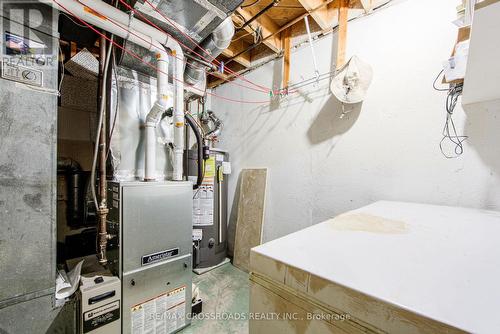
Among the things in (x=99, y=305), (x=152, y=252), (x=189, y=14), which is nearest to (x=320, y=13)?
(x=189, y=14)

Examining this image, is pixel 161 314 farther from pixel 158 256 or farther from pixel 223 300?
pixel 223 300

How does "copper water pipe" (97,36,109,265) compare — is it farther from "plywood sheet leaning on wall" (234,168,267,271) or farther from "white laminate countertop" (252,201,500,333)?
"plywood sheet leaning on wall" (234,168,267,271)

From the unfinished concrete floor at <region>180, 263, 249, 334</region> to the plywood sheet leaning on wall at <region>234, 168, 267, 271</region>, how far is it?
0.21 metres

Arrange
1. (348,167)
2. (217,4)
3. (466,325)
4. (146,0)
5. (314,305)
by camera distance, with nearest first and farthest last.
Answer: (466,325) < (314,305) < (146,0) < (217,4) < (348,167)

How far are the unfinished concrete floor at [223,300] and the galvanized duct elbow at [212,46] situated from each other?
2090 millimetres

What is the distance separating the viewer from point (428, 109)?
136 centimetres

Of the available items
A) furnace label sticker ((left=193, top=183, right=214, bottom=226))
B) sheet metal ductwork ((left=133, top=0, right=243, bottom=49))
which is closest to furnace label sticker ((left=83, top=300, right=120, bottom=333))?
furnace label sticker ((left=193, top=183, right=214, bottom=226))

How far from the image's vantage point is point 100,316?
3.56 ft

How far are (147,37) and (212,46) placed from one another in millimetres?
532

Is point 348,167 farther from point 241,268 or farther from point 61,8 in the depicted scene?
point 61,8

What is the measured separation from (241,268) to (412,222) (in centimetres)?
193

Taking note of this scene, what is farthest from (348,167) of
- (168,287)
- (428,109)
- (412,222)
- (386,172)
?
(168,287)

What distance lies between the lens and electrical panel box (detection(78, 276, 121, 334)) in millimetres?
1036

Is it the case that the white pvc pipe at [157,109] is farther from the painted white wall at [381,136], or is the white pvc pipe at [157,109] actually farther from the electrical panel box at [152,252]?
the painted white wall at [381,136]
